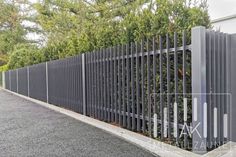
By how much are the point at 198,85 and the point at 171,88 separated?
73 cm

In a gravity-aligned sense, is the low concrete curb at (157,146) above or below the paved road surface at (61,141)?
above

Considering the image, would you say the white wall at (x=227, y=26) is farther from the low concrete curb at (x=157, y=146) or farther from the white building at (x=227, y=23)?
the low concrete curb at (x=157, y=146)

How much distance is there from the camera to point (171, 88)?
473 centimetres

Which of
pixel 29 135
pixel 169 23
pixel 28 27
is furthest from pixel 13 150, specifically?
pixel 28 27

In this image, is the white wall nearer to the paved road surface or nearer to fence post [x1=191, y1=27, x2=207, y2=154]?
the paved road surface

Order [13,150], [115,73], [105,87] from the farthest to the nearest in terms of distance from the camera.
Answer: [105,87] → [115,73] → [13,150]

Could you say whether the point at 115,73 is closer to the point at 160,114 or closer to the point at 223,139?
the point at 160,114

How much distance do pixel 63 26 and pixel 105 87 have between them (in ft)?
53.1

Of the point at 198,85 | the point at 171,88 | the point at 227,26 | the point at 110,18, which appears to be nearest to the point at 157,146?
the point at 171,88

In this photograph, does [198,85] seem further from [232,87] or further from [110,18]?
[110,18]

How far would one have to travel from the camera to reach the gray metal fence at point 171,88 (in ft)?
13.5

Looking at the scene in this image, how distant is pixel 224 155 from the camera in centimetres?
389

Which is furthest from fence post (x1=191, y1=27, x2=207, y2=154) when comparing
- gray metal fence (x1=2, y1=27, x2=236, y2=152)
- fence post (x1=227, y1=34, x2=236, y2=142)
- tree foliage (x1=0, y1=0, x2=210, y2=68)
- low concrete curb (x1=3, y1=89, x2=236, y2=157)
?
tree foliage (x1=0, y1=0, x2=210, y2=68)

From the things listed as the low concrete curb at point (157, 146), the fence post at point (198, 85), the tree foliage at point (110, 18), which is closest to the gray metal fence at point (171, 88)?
the fence post at point (198, 85)
